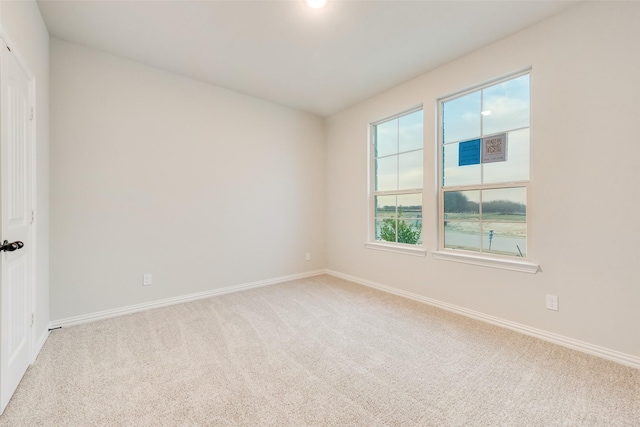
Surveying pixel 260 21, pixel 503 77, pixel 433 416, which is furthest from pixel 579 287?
pixel 260 21

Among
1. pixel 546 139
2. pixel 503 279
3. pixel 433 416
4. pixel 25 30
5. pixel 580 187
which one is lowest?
pixel 433 416

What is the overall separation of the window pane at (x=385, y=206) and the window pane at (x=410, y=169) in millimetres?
243

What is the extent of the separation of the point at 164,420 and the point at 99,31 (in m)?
3.16

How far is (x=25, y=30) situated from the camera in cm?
189

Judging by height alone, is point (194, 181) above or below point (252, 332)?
above

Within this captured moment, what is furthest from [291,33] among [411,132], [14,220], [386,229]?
[386,229]

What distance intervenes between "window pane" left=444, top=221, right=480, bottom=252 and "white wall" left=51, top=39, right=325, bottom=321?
223 centimetres

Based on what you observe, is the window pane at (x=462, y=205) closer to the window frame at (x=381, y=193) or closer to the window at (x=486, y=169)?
the window at (x=486, y=169)

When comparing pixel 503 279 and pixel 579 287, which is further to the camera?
pixel 503 279

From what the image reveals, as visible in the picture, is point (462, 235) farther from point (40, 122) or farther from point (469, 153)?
point (40, 122)

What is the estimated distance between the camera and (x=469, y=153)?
9.47 ft

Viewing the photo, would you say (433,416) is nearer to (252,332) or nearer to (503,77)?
(252,332)

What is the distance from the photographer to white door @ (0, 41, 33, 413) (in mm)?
1516

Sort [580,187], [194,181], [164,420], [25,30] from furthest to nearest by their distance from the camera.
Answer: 1. [194,181]
2. [580,187]
3. [25,30]
4. [164,420]
